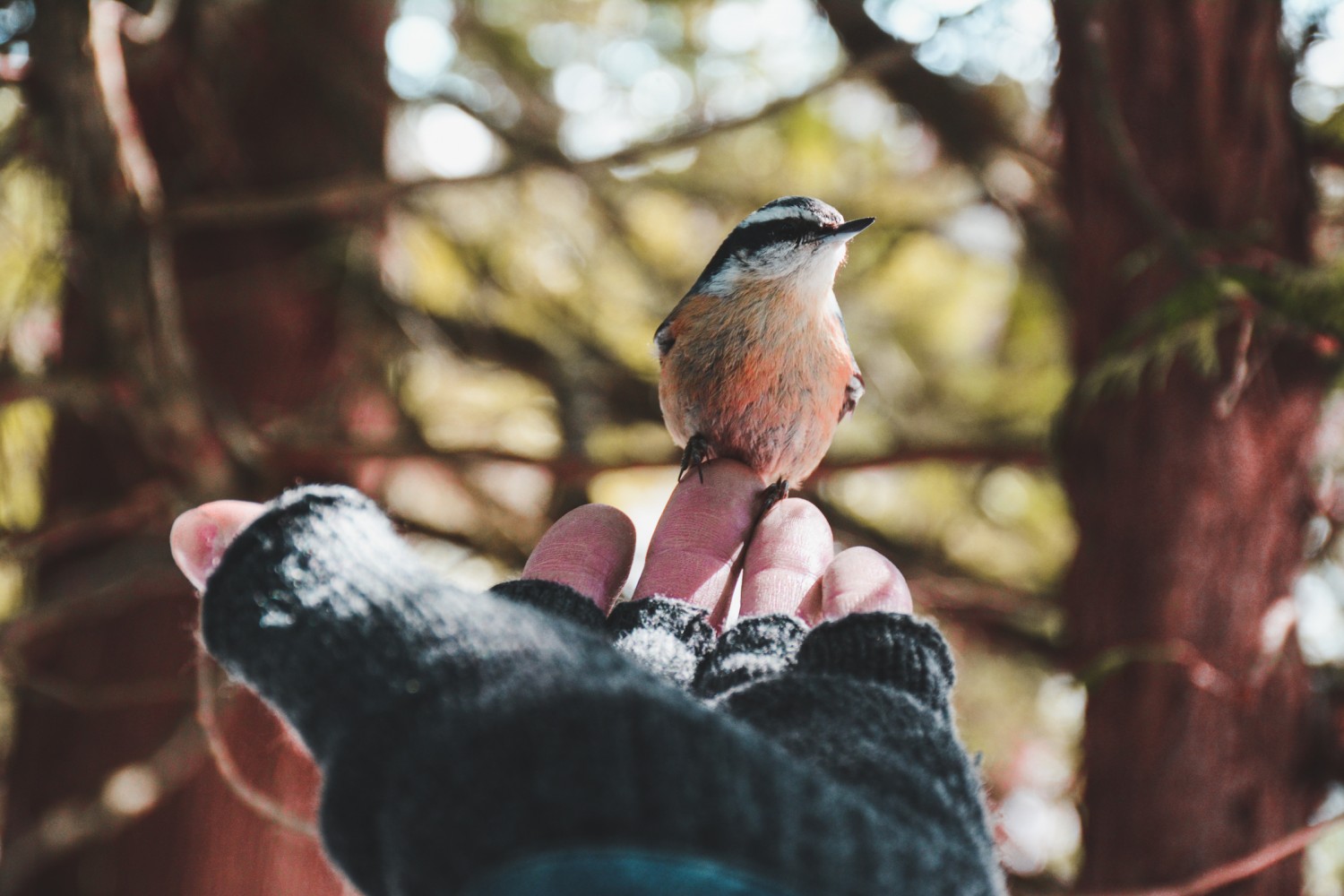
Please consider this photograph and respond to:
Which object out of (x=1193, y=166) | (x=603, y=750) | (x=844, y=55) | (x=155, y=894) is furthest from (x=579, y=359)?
(x=603, y=750)

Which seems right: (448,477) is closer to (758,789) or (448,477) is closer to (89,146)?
(89,146)

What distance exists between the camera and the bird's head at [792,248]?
2.37 meters

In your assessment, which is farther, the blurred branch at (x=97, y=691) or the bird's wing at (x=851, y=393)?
the blurred branch at (x=97, y=691)

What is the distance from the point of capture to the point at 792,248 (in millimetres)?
2420

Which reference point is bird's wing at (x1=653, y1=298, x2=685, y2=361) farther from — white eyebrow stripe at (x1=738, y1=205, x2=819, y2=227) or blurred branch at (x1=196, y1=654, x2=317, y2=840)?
blurred branch at (x1=196, y1=654, x2=317, y2=840)

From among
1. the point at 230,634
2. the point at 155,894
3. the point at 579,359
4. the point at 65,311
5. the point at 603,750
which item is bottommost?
the point at 155,894

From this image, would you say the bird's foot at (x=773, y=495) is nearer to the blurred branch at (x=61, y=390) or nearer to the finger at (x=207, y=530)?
the finger at (x=207, y=530)

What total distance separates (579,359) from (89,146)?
1669mm

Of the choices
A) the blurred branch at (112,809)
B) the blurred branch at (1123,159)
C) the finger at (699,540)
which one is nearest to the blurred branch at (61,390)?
the blurred branch at (112,809)

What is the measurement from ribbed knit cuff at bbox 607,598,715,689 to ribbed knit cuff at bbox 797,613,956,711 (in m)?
0.24

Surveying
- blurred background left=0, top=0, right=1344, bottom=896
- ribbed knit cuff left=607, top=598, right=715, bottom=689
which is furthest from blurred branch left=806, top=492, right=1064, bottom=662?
ribbed knit cuff left=607, top=598, right=715, bottom=689

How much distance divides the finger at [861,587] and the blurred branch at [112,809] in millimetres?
2256

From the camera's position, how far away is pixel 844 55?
155 inches

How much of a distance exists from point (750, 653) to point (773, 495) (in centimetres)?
68
